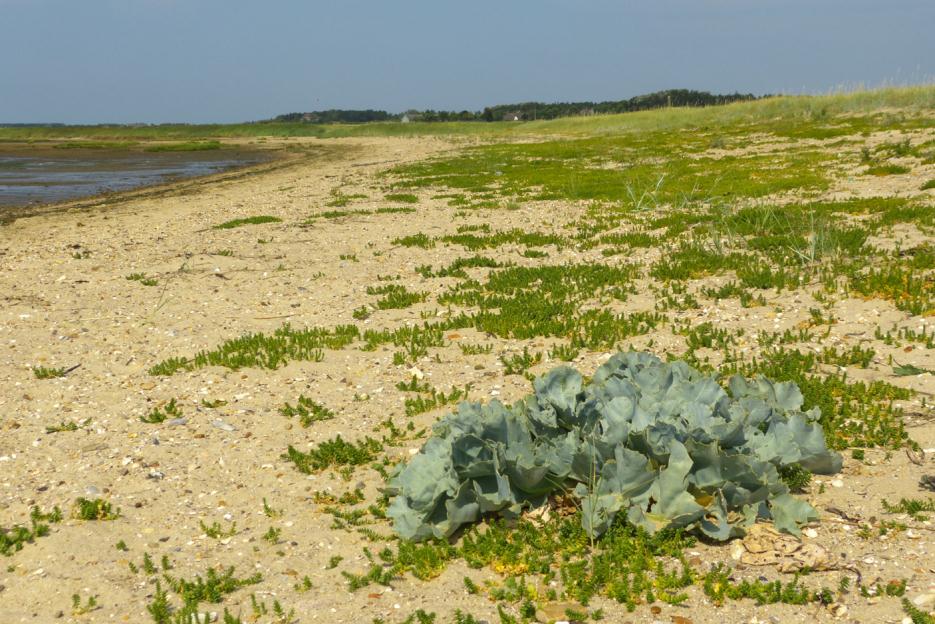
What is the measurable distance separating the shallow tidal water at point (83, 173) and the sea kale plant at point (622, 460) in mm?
37798

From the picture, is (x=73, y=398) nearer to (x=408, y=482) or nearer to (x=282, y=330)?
(x=282, y=330)

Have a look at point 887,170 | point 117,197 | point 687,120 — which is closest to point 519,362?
point 887,170

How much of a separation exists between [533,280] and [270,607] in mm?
10416

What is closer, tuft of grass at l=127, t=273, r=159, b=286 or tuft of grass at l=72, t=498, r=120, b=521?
tuft of grass at l=72, t=498, r=120, b=521

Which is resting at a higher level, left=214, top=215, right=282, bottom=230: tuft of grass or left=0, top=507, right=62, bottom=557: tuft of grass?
left=214, top=215, right=282, bottom=230: tuft of grass

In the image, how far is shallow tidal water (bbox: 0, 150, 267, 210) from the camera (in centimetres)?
4309

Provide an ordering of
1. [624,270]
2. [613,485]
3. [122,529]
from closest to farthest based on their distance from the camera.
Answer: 1. [613,485]
2. [122,529]
3. [624,270]

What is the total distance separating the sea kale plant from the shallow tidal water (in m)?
37.8

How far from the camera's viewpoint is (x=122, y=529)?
6941mm

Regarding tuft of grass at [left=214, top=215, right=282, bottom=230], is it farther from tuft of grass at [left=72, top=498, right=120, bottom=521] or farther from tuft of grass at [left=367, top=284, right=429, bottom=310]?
tuft of grass at [left=72, top=498, right=120, bottom=521]

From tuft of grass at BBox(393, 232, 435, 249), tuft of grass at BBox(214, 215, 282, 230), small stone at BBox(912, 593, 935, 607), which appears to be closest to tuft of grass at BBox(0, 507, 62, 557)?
small stone at BBox(912, 593, 935, 607)

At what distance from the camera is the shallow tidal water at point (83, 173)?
1697 inches

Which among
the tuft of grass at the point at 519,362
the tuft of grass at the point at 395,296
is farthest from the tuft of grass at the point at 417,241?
the tuft of grass at the point at 519,362

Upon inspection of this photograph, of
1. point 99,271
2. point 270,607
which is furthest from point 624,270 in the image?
point 99,271
